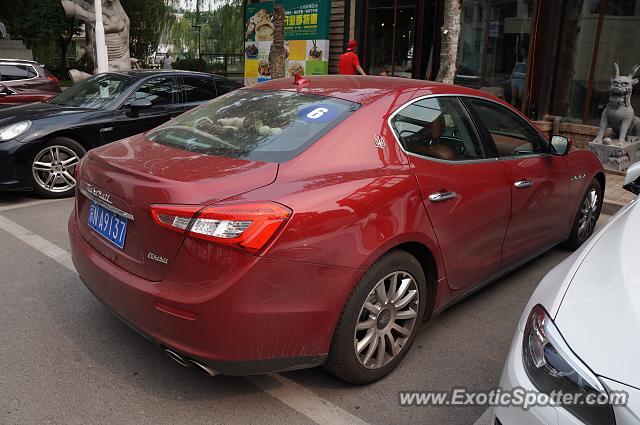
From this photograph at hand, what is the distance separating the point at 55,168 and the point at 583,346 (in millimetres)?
5963

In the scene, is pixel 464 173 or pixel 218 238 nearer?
pixel 218 238

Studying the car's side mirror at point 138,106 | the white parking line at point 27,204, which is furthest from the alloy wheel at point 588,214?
the white parking line at point 27,204

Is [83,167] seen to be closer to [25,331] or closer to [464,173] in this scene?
[25,331]

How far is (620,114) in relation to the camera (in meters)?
7.87

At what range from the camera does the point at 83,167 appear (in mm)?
3023

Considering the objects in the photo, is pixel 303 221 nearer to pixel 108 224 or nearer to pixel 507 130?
pixel 108 224

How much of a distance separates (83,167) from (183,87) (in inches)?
184

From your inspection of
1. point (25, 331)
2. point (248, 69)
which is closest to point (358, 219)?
point (25, 331)

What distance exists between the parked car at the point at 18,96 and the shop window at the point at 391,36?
272 inches

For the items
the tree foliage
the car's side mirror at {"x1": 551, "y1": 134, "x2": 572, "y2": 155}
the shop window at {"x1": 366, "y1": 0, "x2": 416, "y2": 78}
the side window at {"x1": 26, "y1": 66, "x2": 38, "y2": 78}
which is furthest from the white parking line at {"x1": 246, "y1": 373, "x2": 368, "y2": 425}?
the tree foliage

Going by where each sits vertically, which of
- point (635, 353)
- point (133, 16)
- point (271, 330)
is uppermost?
point (133, 16)

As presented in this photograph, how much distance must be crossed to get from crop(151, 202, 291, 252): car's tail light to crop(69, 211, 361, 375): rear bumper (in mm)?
76

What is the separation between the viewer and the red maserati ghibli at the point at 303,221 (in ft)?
7.52

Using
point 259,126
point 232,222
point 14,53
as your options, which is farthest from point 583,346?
point 14,53
